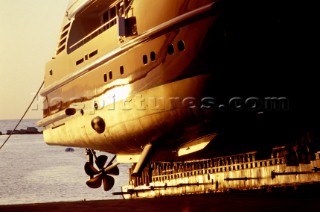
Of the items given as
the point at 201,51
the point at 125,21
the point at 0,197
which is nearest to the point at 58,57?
the point at 125,21

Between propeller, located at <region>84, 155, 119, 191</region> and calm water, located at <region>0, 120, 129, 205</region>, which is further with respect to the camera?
calm water, located at <region>0, 120, 129, 205</region>

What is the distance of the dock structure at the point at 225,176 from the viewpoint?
13.8 metres

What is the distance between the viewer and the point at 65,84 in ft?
58.3

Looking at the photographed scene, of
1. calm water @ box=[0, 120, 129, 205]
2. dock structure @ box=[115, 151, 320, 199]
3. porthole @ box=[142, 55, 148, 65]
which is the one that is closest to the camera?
porthole @ box=[142, 55, 148, 65]

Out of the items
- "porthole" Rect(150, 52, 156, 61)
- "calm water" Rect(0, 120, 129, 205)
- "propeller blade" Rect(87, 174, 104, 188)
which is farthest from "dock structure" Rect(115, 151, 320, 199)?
"calm water" Rect(0, 120, 129, 205)

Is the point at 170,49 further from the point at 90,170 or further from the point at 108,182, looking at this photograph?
the point at 90,170

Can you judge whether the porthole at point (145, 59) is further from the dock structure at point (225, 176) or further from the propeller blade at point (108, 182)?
the propeller blade at point (108, 182)

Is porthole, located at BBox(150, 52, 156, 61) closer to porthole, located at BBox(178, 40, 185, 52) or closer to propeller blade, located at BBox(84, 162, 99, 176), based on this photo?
porthole, located at BBox(178, 40, 185, 52)

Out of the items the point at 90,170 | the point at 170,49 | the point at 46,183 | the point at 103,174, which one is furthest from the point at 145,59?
the point at 46,183

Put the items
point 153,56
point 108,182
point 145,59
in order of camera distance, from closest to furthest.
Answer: point 153,56 < point 145,59 < point 108,182

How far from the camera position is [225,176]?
16.7 meters

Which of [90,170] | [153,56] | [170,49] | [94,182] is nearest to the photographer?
[170,49]

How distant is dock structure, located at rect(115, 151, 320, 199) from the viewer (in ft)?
45.3

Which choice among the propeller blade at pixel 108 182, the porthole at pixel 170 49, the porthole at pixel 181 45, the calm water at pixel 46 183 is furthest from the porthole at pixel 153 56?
the calm water at pixel 46 183
